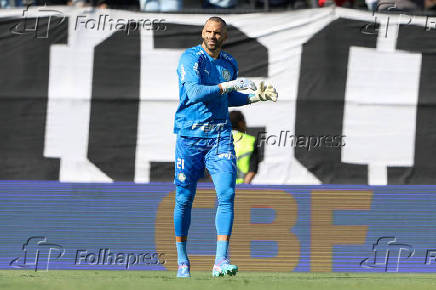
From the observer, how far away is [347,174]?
1140cm

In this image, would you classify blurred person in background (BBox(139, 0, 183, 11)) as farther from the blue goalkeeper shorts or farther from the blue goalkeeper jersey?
the blue goalkeeper shorts

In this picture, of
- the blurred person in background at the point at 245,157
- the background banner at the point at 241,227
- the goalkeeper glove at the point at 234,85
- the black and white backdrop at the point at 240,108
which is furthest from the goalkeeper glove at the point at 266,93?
the black and white backdrop at the point at 240,108

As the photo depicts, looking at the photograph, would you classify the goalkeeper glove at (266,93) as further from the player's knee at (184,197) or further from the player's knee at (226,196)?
the player's knee at (184,197)

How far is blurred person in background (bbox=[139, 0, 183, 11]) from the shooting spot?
479 inches

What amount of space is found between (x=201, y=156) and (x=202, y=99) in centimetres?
54

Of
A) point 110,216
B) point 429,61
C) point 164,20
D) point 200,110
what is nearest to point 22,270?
point 110,216

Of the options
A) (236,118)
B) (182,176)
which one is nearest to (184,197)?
(182,176)

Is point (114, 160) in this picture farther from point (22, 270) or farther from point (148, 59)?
point (22, 270)

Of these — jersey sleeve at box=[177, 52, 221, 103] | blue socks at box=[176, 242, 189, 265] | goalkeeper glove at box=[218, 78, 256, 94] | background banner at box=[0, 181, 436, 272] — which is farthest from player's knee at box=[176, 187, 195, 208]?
background banner at box=[0, 181, 436, 272]

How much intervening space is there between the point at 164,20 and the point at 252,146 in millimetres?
2039

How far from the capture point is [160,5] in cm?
1221

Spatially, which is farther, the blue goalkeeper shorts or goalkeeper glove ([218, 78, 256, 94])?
the blue goalkeeper shorts

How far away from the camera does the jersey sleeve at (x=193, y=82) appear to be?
7.30 m

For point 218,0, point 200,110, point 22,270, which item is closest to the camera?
point 200,110
